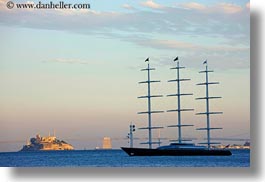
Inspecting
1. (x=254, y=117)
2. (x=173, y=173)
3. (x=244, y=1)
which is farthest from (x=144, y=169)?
(x=244, y=1)

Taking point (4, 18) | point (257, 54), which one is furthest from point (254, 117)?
point (4, 18)

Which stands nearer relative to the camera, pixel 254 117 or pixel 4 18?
pixel 254 117

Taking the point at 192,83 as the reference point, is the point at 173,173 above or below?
below

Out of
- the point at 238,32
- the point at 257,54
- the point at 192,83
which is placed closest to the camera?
the point at 257,54

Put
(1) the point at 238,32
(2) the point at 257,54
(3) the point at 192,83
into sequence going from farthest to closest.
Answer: (3) the point at 192,83, (1) the point at 238,32, (2) the point at 257,54

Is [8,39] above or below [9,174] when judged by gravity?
above

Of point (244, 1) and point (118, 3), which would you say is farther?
point (118, 3)

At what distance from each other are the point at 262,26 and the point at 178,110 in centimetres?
473

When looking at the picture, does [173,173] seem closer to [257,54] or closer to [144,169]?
[144,169]

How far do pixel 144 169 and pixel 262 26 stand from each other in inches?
136

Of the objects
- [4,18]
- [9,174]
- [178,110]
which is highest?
[4,18]

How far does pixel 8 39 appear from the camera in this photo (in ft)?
70.6

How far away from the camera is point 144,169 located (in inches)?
776

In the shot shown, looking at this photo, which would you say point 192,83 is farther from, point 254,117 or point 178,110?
point 254,117
